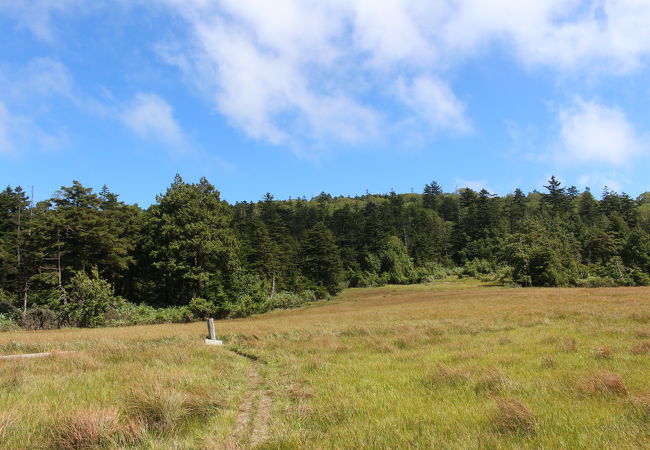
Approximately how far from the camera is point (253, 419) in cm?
701

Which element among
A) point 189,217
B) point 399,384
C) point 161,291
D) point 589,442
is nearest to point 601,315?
point 399,384

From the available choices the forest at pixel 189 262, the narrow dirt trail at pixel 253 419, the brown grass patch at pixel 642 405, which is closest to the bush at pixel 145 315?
the forest at pixel 189 262

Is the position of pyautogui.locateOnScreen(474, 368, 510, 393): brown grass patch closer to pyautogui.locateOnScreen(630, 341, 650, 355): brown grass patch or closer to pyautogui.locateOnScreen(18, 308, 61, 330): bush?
pyautogui.locateOnScreen(630, 341, 650, 355): brown grass patch

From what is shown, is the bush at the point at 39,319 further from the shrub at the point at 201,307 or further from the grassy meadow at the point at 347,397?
the grassy meadow at the point at 347,397

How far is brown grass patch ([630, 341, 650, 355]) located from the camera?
10625 millimetres

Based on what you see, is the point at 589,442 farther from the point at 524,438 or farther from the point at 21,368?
the point at 21,368

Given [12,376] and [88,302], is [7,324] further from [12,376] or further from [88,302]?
[12,376]

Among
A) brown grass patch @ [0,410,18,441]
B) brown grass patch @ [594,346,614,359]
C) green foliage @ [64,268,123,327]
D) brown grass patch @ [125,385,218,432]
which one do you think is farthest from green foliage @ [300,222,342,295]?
brown grass patch @ [0,410,18,441]

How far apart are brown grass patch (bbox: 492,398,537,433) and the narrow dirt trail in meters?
3.56

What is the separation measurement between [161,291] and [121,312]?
11045 mm

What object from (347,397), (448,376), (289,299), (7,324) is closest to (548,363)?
(448,376)

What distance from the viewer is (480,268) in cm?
10388

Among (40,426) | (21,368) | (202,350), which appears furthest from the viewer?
(202,350)

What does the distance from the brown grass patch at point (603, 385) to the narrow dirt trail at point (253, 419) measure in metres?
5.93
